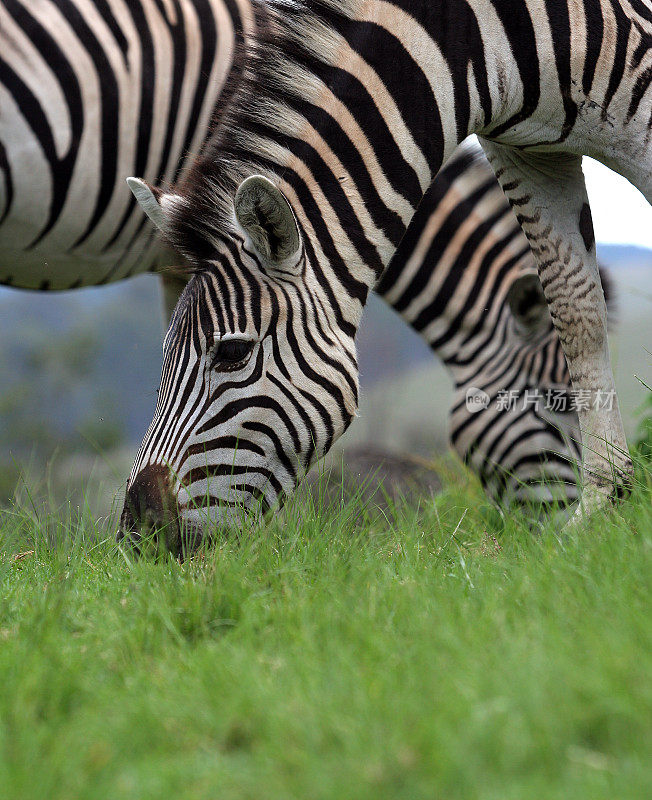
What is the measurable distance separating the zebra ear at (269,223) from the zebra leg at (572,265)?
1283mm

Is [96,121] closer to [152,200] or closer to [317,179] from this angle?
[152,200]

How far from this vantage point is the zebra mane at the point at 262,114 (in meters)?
2.93

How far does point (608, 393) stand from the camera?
3654 mm

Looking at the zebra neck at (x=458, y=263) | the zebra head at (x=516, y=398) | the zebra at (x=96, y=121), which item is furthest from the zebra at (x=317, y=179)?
the zebra neck at (x=458, y=263)

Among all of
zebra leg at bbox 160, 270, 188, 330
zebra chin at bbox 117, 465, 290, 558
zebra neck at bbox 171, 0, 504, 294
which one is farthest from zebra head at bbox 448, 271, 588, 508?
zebra chin at bbox 117, 465, 290, 558

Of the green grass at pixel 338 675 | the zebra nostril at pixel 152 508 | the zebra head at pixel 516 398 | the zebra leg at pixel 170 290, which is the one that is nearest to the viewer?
the green grass at pixel 338 675

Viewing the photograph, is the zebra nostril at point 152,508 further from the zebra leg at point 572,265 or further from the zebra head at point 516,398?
the zebra head at point 516,398

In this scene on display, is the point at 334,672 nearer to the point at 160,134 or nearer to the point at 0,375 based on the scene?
the point at 160,134

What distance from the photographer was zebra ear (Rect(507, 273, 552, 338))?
511 centimetres

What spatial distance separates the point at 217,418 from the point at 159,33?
9.47 feet

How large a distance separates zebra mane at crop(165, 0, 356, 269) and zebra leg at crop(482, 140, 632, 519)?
1.02 meters

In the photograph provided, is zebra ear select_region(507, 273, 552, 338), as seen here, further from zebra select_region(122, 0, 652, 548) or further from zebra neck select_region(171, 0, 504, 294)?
zebra neck select_region(171, 0, 504, 294)

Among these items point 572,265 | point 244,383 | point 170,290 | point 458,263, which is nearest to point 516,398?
point 458,263

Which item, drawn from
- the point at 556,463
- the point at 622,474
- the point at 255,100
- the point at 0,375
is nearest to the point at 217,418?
the point at 255,100
